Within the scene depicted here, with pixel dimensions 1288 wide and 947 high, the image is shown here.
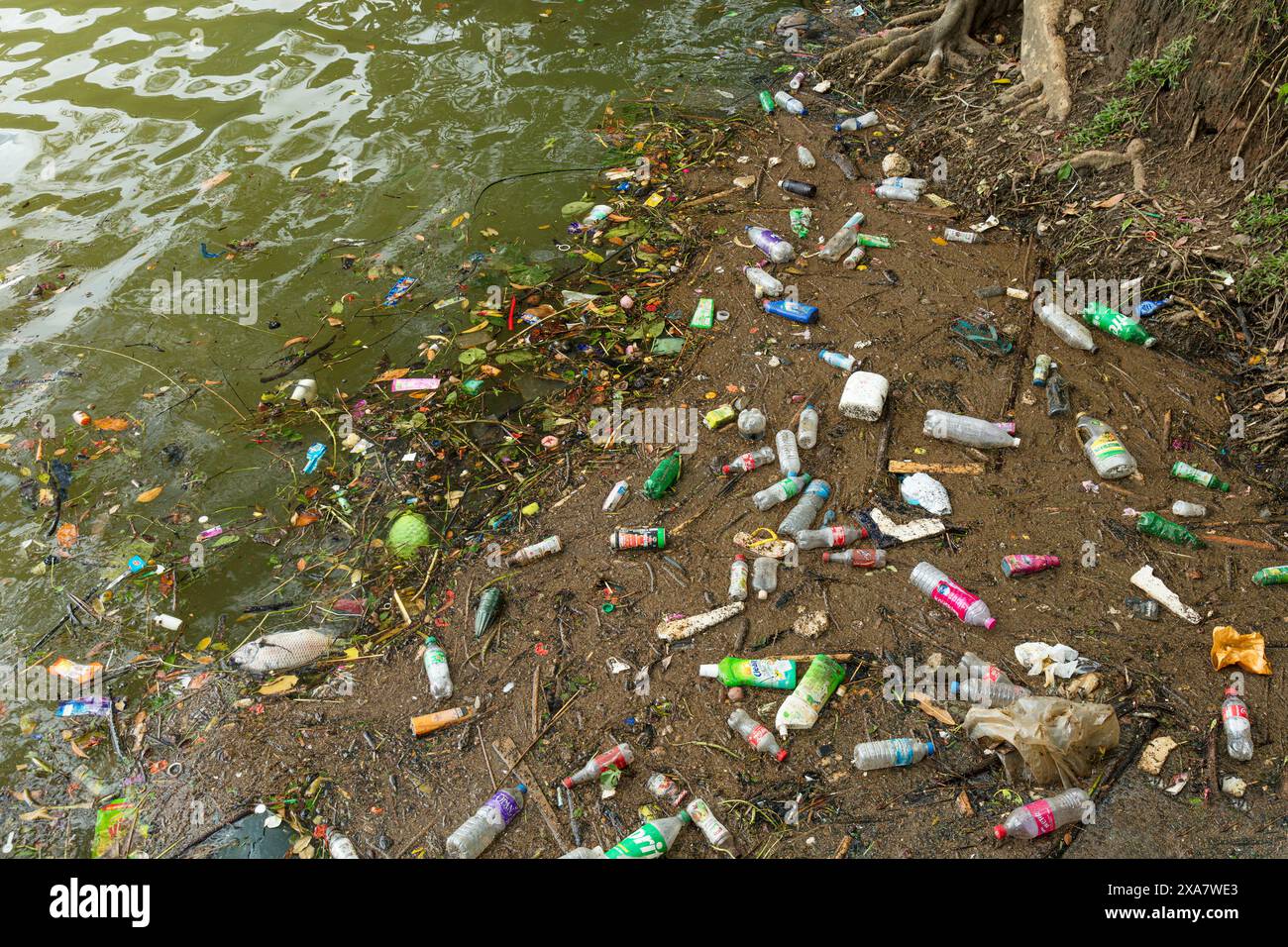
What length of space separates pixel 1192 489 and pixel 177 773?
15.7 feet

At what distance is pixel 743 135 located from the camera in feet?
21.7

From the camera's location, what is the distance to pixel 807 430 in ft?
13.7

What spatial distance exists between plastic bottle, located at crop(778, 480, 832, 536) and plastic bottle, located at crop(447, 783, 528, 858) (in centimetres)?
167

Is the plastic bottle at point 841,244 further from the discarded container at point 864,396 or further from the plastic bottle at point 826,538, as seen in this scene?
the plastic bottle at point 826,538

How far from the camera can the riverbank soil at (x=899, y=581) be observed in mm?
2936

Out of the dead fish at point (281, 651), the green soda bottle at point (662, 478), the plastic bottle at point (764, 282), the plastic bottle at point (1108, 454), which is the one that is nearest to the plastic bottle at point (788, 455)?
the green soda bottle at point (662, 478)

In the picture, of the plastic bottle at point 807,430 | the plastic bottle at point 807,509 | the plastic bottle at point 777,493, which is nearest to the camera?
the plastic bottle at point 807,509

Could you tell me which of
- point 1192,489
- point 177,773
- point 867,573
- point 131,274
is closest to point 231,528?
point 177,773

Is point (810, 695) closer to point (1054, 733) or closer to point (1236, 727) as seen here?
point (1054, 733)

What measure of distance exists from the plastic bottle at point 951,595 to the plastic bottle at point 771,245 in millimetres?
2610

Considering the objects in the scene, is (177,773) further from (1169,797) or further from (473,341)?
(1169,797)

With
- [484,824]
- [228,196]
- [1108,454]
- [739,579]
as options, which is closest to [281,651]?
[484,824]

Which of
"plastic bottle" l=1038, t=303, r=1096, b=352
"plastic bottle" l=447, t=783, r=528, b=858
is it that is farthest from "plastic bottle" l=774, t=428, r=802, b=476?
"plastic bottle" l=447, t=783, r=528, b=858

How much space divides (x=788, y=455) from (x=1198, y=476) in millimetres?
1965
